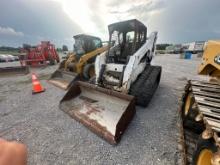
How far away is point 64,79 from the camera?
20.5ft

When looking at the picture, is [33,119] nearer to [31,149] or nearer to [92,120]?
[31,149]

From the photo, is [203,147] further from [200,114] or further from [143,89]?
[143,89]

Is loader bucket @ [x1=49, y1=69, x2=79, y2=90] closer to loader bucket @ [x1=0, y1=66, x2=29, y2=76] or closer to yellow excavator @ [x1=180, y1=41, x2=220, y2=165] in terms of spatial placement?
yellow excavator @ [x1=180, y1=41, x2=220, y2=165]

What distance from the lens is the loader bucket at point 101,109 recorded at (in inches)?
93.4

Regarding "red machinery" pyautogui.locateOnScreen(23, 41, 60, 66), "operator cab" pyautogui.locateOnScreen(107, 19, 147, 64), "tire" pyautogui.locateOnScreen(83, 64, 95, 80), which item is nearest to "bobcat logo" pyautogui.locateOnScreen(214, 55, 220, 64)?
"operator cab" pyautogui.locateOnScreen(107, 19, 147, 64)

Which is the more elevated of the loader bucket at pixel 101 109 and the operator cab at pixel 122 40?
the operator cab at pixel 122 40

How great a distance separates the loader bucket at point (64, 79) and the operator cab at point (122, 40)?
1.94 metres

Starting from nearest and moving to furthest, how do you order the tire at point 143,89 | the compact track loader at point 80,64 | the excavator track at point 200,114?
1. the excavator track at point 200,114
2. the tire at point 143,89
3. the compact track loader at point 80,64

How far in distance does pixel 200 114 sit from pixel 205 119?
20 centimetres

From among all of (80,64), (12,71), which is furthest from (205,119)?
(12,71)

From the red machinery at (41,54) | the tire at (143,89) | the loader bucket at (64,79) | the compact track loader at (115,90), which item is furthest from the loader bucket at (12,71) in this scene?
the tire at (143,89)

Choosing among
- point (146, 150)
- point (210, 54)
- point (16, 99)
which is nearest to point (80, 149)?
point (146, 150)

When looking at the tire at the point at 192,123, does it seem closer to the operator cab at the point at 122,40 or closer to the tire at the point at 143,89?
the tire at the point at 143,89

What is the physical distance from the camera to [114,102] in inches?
121
